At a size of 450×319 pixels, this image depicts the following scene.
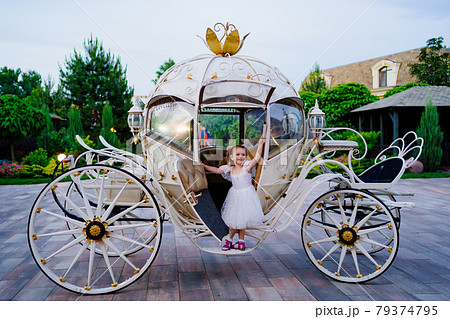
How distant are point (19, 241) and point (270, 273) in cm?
354

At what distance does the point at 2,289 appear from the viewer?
3033mm

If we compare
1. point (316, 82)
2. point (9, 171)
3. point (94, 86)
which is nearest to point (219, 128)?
point (9, 171)

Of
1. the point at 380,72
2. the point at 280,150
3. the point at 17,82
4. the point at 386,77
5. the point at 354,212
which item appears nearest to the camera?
the point at 354,212

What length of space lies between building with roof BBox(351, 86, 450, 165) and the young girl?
41.9 ft

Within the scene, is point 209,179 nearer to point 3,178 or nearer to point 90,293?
point 90,293

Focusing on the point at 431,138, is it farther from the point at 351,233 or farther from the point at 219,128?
the point at 351,233

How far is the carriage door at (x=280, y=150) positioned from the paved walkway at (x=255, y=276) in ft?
2.53

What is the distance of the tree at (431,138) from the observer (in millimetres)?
13211

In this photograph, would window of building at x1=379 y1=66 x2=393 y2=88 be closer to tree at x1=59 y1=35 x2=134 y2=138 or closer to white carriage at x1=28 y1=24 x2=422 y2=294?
tree at x1=59 y1=35 x2=134 y2=138

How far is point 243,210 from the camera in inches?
129

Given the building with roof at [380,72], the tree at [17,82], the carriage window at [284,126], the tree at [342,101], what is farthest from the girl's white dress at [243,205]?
the tree at [17,82]

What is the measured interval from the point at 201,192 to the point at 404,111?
15532mm

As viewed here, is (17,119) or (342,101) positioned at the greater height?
(342,101)

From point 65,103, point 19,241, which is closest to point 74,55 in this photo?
point 65,103
